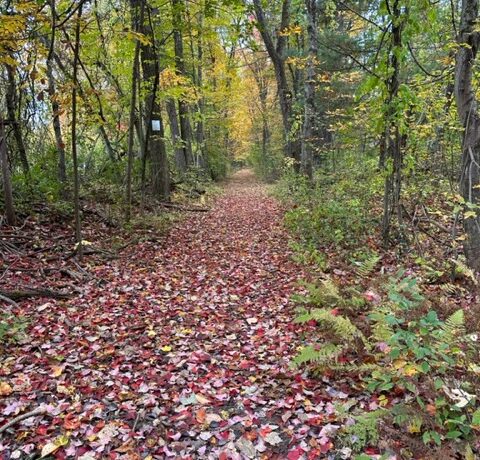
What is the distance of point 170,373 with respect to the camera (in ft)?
13.1

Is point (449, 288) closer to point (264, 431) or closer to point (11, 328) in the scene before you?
point (264, 431)

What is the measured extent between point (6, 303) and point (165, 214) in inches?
232

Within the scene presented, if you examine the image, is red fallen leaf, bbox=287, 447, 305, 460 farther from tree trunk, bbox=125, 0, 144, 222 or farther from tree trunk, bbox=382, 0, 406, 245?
tree trunk, bbox=125, 0, 144, 222

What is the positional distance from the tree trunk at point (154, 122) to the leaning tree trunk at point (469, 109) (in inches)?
255

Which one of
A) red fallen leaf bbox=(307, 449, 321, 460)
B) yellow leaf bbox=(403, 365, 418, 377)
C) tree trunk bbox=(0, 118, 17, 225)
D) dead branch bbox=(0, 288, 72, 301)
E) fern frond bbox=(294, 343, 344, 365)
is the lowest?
red fallen leaf bbox=(307, 449, 321, 460)

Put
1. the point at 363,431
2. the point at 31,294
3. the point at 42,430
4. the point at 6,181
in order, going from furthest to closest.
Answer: the point at 6,181 → the point at 31,294 → the point at 42,430 → the point at 363,431

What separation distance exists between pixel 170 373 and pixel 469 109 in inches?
190

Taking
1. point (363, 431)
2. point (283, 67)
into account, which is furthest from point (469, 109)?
point (283, 67)

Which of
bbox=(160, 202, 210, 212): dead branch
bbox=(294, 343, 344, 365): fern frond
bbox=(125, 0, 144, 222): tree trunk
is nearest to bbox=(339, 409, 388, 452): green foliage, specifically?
bbox=(294, 343, 344, 365): fern frond

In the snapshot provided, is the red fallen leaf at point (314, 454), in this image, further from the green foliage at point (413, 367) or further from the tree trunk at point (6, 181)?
the tree trunk at point (6, 181)

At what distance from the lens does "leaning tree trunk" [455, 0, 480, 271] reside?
486 centimetres

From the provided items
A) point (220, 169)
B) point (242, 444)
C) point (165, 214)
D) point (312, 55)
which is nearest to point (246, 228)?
point (165, 214)

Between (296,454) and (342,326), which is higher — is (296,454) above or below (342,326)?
below

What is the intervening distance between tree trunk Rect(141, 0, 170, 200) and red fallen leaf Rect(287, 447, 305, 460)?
8.12 metres
